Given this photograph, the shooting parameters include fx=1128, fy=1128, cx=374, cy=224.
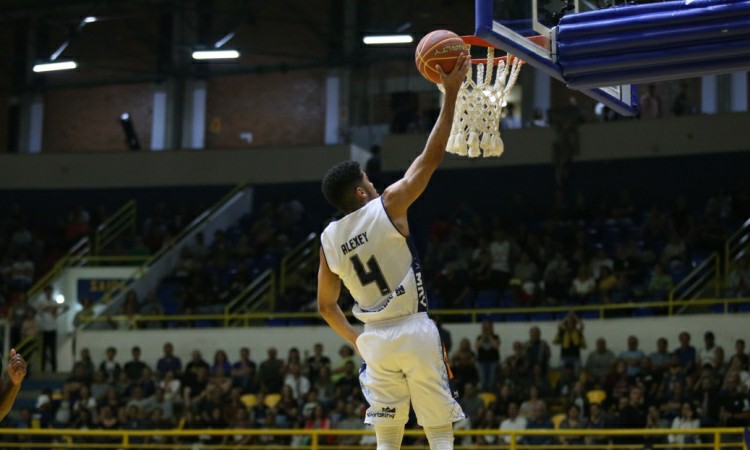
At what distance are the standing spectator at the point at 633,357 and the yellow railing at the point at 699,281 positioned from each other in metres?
1.36

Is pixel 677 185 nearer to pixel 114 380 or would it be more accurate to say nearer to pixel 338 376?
pixel 338 376

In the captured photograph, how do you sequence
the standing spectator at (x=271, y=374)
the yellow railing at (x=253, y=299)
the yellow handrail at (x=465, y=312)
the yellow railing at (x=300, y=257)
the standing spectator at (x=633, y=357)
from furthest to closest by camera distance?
the yellow railing at (x=300, y=257)
the yellow railing at (x=253, y=299)
the standing spectator at (x=271, y=374)
the yellow handrail at (x=465, y=312)
the standing spectator at (x=633, y=357)

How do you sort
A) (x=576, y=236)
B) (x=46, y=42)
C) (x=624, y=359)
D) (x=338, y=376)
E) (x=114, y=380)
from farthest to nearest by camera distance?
(x=46, y=42), (x=576, y=236), (x=114, y=380), (x=338, y=376), (x=624, y=359)

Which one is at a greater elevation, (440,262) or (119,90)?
(119,90)

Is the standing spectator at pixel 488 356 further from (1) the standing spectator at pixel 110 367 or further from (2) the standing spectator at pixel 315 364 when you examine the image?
(1) the standing spectator at pixel 110 367

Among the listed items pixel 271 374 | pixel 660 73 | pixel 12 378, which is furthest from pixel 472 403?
pixel 12 378

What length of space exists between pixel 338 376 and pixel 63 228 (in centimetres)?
1059

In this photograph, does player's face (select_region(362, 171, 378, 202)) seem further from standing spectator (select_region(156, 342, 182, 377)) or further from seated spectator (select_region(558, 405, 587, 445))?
standing spectator (select_region(156, 342, 182, 377))

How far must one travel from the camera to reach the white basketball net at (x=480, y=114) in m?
7.62

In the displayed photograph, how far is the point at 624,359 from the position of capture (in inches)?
637

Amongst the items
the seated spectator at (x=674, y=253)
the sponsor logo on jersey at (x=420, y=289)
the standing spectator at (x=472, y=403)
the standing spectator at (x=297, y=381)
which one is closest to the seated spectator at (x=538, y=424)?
the standing spectator at (x=472, y=403)

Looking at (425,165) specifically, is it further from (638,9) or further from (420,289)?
(638,9)

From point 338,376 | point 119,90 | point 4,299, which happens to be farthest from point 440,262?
point 119,90

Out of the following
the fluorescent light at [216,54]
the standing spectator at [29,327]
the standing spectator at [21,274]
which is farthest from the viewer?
the fluorescent light at [216,54]
